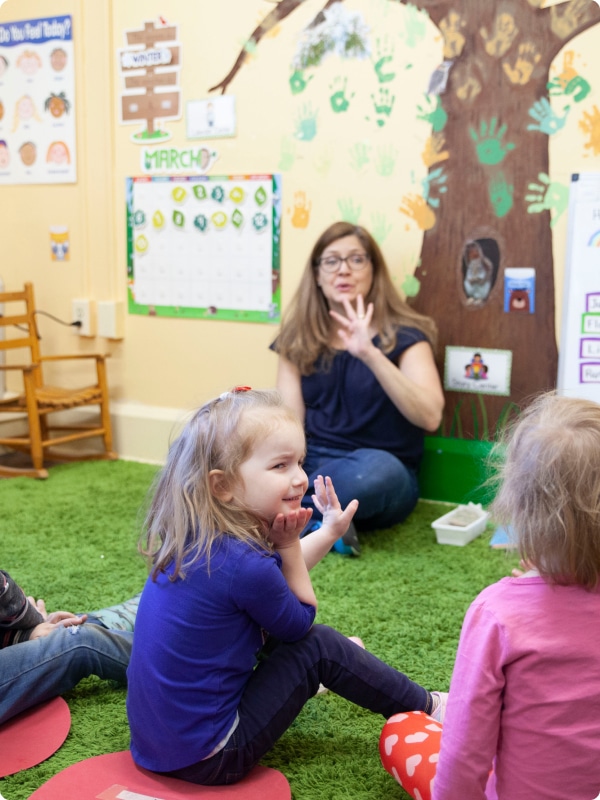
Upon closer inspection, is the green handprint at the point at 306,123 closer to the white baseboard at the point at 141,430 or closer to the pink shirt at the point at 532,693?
the white baseboard at the point at 141,430

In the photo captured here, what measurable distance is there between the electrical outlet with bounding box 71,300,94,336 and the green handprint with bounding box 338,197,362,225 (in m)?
1.12

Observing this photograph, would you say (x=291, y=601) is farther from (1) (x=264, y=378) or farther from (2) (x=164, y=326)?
(2) (x=164, y=326)

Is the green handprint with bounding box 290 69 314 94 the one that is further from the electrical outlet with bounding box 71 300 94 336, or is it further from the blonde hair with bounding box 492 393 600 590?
the blonde hair with bounding box 492 393 600 590

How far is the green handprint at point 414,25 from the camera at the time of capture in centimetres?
245

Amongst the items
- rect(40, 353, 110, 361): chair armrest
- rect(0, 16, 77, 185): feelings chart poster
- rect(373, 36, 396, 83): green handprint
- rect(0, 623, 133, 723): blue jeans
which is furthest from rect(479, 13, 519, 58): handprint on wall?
rect(0, 623, 133, 723): blue jeans

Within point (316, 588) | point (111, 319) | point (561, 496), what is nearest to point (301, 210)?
point (111, 319)

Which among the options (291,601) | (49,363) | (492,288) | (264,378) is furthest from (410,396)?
(49,363)

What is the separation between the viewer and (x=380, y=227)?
8.60ft

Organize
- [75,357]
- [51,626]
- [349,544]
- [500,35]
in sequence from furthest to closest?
1. [75,357]
2. [500,35]
3. [349,544]
4. [51,626]

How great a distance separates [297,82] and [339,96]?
165mm

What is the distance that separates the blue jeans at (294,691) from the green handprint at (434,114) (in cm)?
178

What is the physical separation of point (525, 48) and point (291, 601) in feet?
6.23

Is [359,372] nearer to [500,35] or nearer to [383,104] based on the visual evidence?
[383,104]

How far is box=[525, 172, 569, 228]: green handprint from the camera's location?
Answer: 2.34 metres
